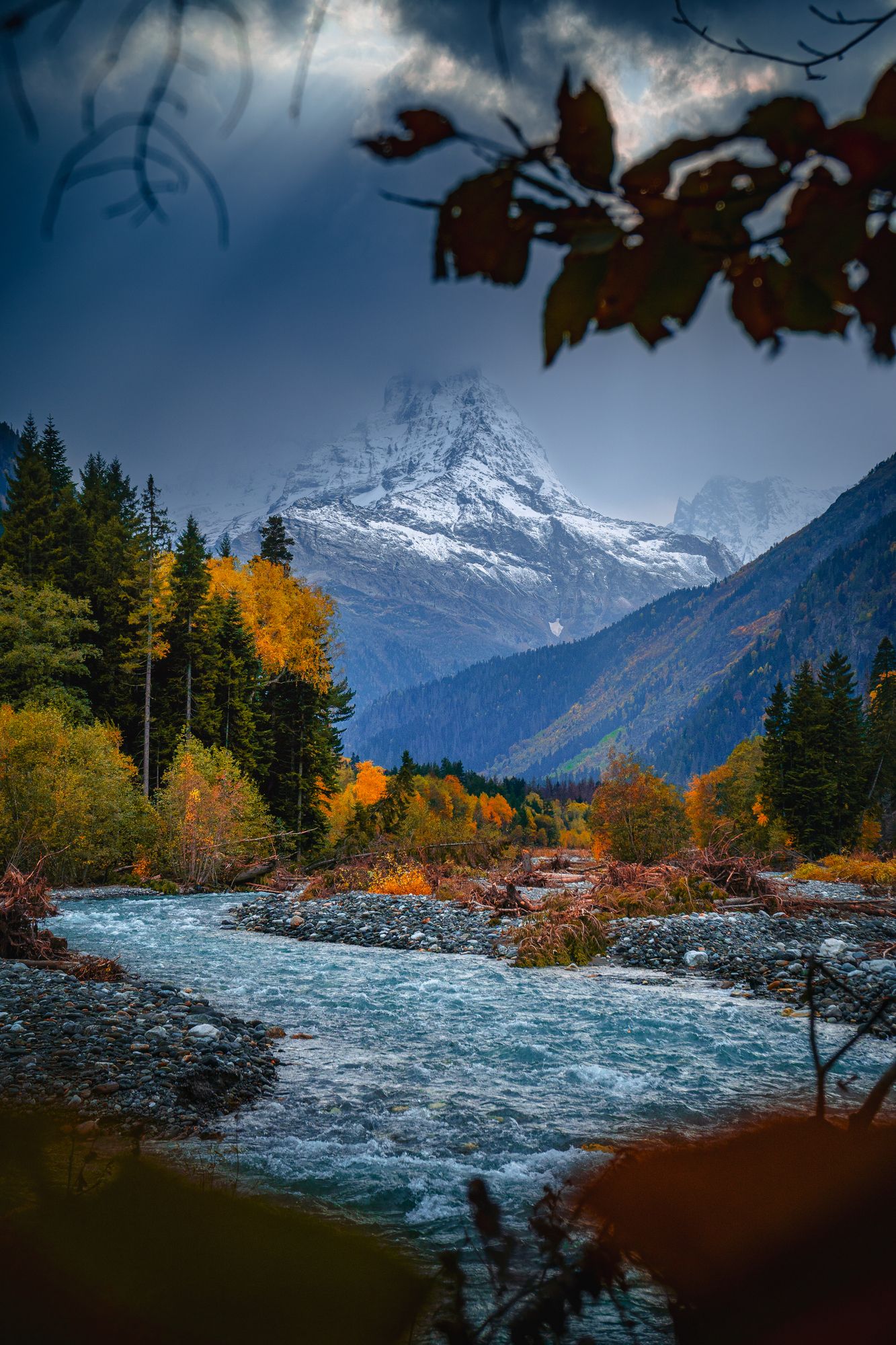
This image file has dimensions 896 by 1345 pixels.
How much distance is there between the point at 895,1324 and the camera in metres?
1.41

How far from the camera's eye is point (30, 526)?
38219 mm

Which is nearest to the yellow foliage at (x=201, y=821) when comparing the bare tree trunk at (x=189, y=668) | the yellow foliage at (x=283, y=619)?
the bare tree trunk at (x=189, y=668)

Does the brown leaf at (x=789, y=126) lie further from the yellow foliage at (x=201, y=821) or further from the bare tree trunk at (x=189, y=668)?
the bare tree trunk at (x=189, y=668)

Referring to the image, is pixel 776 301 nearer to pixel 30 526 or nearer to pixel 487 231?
pixel 487 231

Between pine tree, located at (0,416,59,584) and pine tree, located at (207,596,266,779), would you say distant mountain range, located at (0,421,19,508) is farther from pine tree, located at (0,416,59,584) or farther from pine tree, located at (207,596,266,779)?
pine tree, located at (207,596,266,779)

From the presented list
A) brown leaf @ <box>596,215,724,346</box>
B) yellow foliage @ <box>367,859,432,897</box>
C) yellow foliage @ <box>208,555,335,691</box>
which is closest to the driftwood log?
yellow foliage @ <box>367,859,432,897</box>

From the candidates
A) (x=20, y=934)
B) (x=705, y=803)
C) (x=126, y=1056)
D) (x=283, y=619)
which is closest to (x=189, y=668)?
(x=283, y=619)

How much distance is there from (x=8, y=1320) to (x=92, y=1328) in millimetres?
272

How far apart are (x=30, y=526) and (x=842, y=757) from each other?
52.4 m

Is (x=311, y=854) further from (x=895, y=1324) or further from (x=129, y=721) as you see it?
(x=895, y=1324)

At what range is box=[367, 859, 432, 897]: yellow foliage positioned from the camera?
2334cm

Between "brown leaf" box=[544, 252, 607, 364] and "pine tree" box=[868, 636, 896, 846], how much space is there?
5733 centimetres

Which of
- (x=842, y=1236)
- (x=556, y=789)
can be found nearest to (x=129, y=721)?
(x=842, y=1236)

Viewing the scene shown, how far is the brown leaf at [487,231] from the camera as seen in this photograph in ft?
3.28
